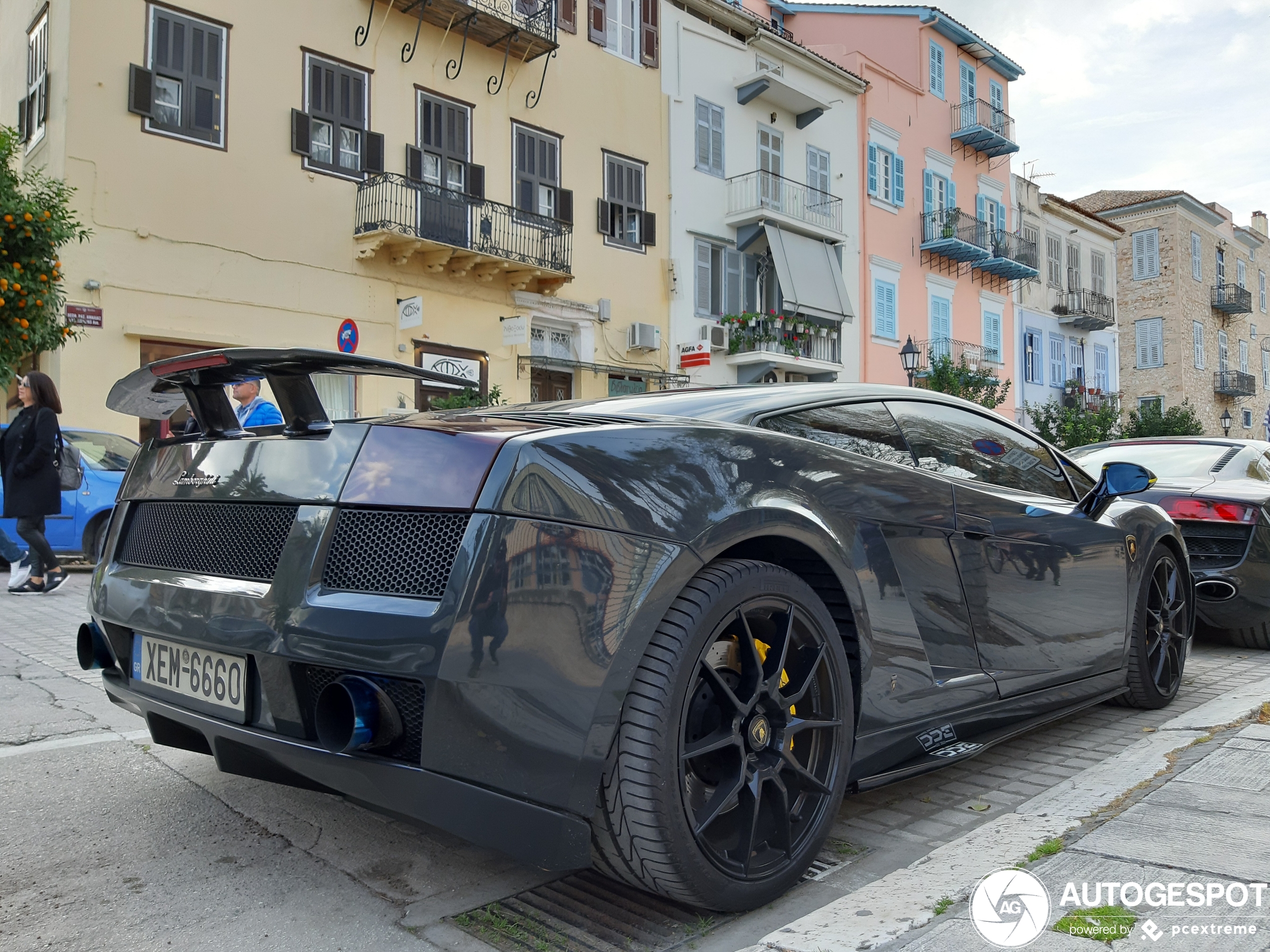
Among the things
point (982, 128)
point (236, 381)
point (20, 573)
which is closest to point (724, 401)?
point (236, 381)

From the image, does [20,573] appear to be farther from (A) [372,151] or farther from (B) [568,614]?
(A) [372,151]

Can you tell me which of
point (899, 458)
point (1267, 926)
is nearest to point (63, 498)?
point (899, 458)

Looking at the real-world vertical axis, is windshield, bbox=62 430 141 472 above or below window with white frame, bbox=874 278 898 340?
below

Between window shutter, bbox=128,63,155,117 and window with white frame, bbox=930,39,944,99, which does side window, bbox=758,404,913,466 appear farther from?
window with white frame, bbox=930,39,944,99

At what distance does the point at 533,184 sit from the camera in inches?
685

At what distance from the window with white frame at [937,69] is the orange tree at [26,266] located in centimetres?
2310

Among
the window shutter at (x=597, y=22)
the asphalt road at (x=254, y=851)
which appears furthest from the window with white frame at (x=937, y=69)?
the asphalt road at (x=254, y=851)

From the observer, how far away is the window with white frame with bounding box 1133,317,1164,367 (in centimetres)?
4081

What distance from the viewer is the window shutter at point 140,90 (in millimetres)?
12633

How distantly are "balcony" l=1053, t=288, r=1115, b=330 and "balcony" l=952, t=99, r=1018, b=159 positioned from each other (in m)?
6.03

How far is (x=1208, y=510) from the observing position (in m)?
5.70

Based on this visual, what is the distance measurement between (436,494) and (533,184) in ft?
53.3

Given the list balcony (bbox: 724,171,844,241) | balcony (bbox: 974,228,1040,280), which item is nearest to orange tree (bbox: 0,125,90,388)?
balcony (bbox: 724,171,844,241)

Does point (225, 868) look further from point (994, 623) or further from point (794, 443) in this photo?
point (994, 623)
